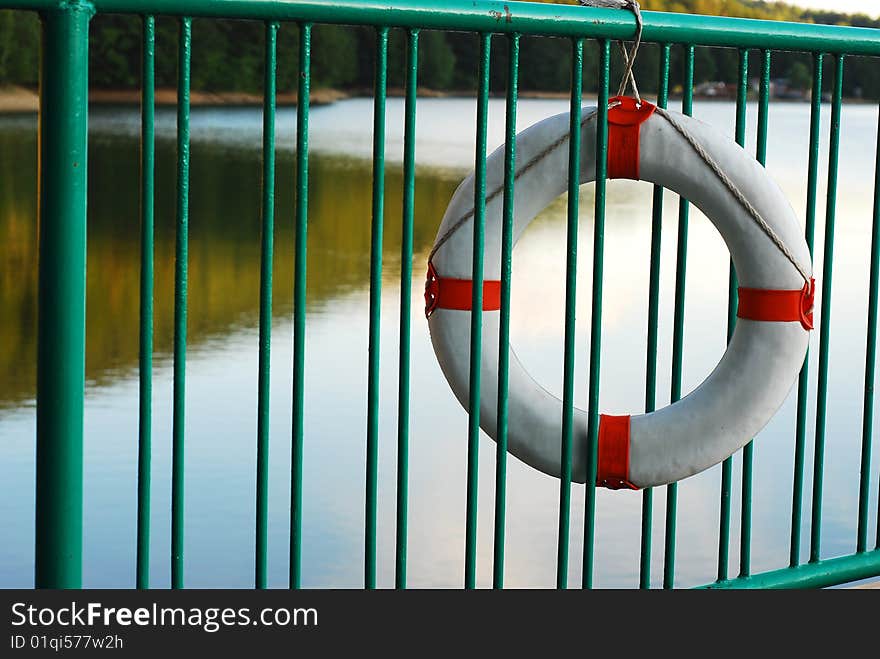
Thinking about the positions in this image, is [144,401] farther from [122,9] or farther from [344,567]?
[344,567]

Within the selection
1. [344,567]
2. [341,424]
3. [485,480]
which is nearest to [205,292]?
[341,424]

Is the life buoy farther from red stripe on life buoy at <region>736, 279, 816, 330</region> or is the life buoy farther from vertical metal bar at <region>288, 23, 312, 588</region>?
vertical metal bar at <region>288, 23, 312, 588</region>

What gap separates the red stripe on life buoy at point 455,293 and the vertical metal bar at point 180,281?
1.35 ft

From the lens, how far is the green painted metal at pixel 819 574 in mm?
2354

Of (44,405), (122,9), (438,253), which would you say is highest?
(122,9)

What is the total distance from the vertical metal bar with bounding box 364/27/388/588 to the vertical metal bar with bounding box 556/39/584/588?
0.84 ft

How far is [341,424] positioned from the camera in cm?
682

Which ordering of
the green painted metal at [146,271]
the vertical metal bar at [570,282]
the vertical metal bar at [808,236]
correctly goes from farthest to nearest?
the vertical metal bar at [808,236] < the vertical metal bar at [570,282] < the green painted metal at [146,271]

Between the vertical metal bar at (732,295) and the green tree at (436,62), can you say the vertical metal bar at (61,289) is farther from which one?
the green tree at (436,62)

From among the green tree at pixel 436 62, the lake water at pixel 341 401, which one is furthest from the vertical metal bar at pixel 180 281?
the green tree at pixel 436 62

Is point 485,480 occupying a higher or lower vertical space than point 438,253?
lower

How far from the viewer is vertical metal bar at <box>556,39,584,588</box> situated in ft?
6.79

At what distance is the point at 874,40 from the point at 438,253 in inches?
29.9

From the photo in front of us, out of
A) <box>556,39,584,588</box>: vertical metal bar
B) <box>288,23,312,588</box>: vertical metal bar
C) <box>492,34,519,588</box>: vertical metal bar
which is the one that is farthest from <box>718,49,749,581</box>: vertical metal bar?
<box>288,23,312,588</box>: vertical metal bar
